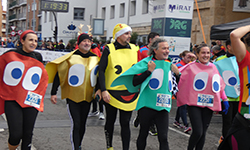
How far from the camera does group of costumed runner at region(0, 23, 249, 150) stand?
179 inches

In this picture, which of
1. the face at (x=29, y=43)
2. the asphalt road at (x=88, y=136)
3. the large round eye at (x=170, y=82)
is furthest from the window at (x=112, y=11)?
the large round eye at (x=170, y=82)

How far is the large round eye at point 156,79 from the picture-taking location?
4.65 metres

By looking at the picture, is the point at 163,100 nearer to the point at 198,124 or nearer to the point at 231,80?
the point at 198,124

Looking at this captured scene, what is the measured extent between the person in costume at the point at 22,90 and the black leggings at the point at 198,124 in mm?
2239

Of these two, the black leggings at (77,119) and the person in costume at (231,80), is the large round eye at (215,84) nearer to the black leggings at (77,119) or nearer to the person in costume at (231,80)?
the person in costume at (231,80)

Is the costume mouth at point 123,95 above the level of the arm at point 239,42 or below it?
below

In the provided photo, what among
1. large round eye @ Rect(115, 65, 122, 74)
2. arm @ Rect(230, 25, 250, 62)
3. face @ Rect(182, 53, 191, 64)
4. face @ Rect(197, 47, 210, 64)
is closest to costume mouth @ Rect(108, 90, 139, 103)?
large round eye @ Rect(115, 65, 122, 74)

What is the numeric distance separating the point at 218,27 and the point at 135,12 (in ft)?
82.2

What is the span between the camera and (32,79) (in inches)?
184

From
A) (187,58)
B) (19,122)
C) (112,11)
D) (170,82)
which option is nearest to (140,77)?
(170,82)

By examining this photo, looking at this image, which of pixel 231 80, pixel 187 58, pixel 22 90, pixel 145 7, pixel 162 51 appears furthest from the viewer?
pixel 145 7

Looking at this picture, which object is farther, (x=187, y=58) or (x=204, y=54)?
(x=187, y=58)

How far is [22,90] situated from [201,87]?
2676 millimetres

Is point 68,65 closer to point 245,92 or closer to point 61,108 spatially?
point 245,92
